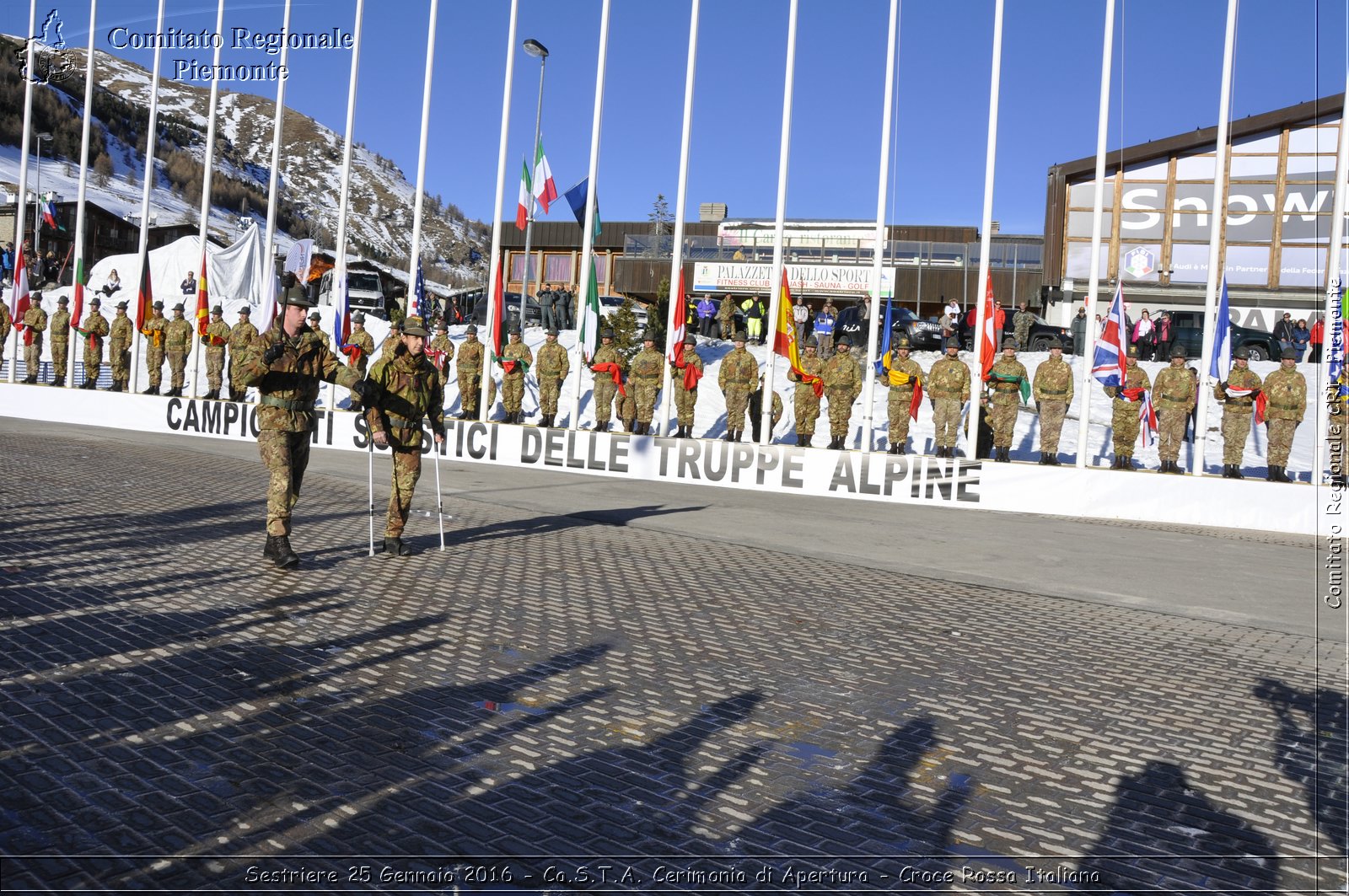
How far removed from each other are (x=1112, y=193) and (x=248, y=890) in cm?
4111

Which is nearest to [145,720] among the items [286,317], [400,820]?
[400,820]

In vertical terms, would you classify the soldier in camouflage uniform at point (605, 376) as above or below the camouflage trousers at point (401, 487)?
above

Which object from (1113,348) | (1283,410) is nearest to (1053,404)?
(1113,348)

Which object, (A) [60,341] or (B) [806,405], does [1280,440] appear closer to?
(B) [806,405]

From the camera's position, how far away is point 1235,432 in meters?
18.0

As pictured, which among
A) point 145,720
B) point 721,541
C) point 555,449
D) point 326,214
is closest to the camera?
point 145,720

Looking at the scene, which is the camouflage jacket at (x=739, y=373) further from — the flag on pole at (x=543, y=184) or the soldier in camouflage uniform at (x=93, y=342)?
the soldier in camouflage uniform at (x=93, y=342)

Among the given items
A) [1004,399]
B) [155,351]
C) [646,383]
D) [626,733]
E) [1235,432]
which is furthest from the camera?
[155,351]

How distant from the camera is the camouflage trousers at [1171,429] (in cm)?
1823

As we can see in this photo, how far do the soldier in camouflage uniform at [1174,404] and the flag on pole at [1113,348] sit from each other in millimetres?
2010

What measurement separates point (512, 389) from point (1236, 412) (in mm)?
13843

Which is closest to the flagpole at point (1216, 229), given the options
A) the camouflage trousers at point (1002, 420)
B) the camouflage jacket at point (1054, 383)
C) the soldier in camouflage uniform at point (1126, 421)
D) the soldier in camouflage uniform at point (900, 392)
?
the soldier in camouflage uniform at point (1126, 421)

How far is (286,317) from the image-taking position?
341 inches

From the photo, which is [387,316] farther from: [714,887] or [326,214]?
[326,214]
